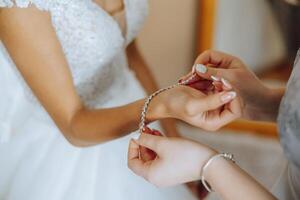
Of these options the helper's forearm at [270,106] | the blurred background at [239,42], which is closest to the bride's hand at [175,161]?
the helper's forearm at [270,106]

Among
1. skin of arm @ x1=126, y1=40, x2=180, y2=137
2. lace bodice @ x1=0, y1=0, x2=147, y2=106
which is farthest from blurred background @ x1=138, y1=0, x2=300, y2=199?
lace bodice @ x1=0, y1=0, x2=147, y2=106

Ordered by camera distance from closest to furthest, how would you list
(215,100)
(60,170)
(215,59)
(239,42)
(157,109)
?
1. (215,100)
2. (157,109)
3. (215,59)
4. (60,170)
5. (239,42)

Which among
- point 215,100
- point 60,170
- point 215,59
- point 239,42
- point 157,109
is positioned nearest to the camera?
point 215,100

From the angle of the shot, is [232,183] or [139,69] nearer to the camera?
[232,183]

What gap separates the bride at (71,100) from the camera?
0.82 metres

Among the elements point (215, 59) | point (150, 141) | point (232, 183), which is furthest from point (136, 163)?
point (215, 59)

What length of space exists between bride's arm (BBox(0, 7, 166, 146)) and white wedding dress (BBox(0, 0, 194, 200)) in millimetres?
81

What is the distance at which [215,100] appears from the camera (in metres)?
0.66

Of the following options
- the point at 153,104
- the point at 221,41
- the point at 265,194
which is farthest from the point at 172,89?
the point at 221,41

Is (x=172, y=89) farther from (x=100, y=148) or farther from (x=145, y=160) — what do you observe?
(x=100, y=148)

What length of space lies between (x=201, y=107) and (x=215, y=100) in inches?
0.9

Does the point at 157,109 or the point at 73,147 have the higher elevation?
the point at 157,109

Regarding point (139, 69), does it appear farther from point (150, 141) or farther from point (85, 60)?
point (150, 141)

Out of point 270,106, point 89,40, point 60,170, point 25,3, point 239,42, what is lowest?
point 239,42
